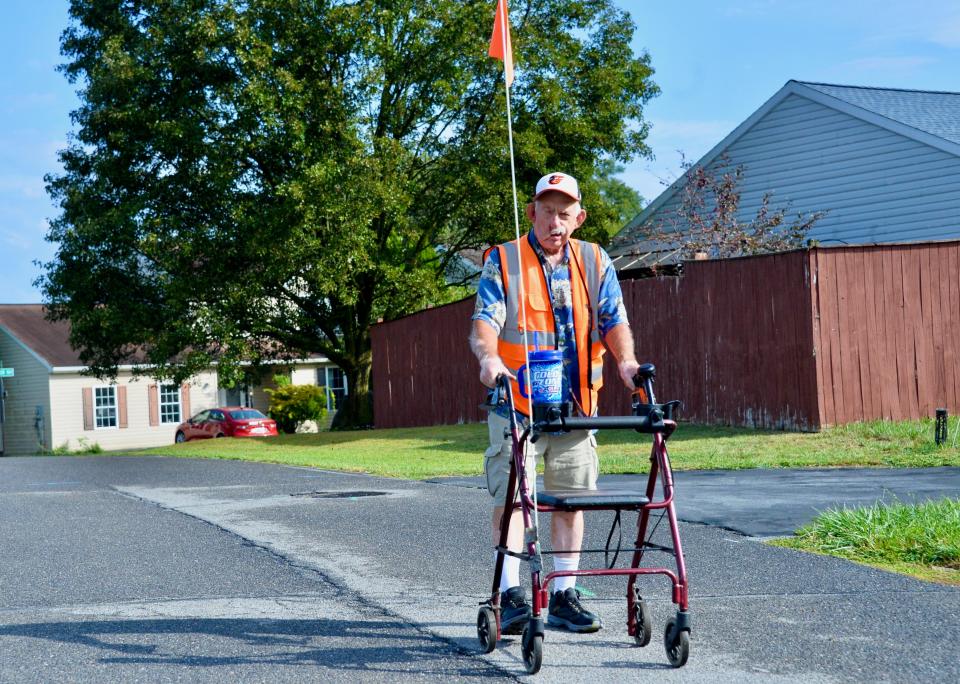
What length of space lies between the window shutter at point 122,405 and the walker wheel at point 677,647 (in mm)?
39186

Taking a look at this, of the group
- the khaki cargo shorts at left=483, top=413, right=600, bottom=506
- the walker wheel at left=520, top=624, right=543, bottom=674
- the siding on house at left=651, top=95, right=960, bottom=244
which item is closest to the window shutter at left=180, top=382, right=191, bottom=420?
the siding on house at left=651, top=95, right=960, bottom=244

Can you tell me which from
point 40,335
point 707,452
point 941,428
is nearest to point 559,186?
point 707,452

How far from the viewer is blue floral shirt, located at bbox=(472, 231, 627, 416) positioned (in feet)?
17.3

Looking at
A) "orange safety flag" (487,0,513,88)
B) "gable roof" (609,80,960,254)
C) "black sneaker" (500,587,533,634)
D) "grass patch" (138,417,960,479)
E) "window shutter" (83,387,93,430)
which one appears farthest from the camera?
"window shutter" (83,387,93,430)

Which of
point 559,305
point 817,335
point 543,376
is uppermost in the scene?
point 817,335

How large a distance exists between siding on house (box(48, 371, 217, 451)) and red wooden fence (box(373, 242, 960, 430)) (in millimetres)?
24531

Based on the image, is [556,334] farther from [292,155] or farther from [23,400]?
[23,400]

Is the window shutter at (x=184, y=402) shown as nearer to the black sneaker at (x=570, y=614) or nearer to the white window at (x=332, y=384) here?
the white window at (x=332, y=384)

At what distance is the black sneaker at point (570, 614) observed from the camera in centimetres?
516

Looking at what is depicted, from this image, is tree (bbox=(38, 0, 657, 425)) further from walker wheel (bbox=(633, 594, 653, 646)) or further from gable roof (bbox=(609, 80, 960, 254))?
walker wheel (bbox=(633, 594, 653, 646))

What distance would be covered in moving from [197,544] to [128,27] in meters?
23.3

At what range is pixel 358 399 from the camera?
1270 inches

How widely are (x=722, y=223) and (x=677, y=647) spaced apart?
854 inches

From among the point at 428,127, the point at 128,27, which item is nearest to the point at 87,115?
the point at 128,27
